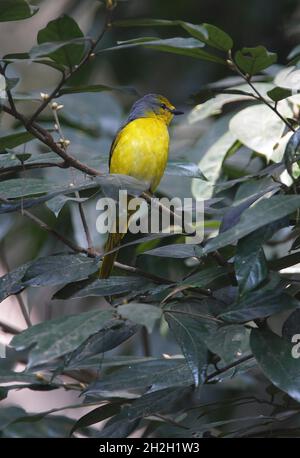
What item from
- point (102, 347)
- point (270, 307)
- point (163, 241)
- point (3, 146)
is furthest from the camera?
point (163, 241)

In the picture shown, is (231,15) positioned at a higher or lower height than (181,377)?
higher

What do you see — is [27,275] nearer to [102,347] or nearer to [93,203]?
[102,347]

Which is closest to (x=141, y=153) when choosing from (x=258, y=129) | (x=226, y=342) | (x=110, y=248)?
(x=110, y=248)

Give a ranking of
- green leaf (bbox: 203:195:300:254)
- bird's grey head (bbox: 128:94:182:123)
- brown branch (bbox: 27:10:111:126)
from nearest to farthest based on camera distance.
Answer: green leaf (bbox: 203:195:300:254) → brown branch (bbox: 27:10:111:126) → bird's grey head (bbox: 128:94:182:123)

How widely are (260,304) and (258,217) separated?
230 millimetres

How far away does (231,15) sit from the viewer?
15.8 ft

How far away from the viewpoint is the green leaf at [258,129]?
8.92 feet

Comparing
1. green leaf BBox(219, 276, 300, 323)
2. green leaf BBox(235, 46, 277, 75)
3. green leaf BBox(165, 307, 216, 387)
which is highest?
green leaf BBox(235, 46, 277, 75)

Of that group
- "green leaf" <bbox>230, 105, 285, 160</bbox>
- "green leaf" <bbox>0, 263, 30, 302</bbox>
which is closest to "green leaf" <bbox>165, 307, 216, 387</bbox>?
"green leaf" <bbox>0, 263, 30, 302</bbox>

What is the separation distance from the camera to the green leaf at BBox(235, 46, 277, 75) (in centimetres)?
200

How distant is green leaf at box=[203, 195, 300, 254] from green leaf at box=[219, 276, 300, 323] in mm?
162

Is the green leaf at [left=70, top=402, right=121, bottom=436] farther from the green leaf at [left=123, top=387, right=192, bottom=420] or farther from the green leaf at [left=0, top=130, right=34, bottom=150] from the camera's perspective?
the green leaf at [left=0, top=130, right=34, bottom=150]
